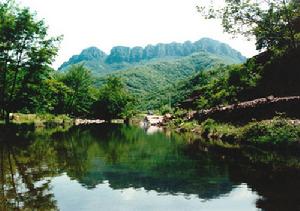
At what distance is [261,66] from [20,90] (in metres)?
31.1

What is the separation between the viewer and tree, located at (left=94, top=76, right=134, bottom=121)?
111 meters

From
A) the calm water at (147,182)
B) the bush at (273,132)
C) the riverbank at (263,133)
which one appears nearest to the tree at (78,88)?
the riverbank at (263,133)

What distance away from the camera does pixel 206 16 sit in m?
43.4

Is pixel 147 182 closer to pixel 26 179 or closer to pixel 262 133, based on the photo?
pixel 26 179

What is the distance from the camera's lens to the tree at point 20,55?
162ft

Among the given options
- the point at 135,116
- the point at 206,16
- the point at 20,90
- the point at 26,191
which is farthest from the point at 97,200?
the point at 135,116

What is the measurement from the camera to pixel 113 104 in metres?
111

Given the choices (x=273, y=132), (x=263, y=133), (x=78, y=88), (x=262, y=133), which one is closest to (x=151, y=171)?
(x=273, y=132)

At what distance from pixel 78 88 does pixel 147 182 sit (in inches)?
3831

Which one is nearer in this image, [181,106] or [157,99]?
[181,106]

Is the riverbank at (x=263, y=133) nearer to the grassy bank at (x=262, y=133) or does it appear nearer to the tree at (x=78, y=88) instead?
the grassy bank at (x=262, y=133)

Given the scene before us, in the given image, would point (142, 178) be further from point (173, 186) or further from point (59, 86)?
point (59, 86)

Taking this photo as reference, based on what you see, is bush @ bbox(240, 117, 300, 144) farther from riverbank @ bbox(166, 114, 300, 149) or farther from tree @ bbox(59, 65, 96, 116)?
tree @ bbox(59, 65, 96, 116)

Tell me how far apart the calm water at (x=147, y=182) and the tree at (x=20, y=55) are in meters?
26.9
